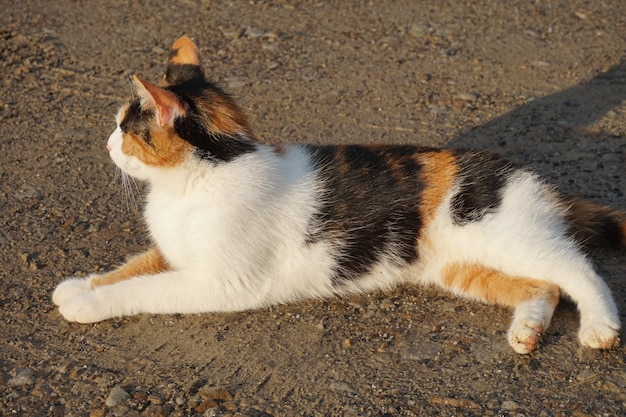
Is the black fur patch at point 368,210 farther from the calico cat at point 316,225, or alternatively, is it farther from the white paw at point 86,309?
the white paw at point 86,309

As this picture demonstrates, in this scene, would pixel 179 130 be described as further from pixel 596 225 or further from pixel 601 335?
pixel 596 225

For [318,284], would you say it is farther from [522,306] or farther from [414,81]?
[414,81]

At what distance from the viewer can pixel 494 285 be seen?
413 cm

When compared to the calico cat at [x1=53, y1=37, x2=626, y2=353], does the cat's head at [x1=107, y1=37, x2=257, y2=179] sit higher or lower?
higher

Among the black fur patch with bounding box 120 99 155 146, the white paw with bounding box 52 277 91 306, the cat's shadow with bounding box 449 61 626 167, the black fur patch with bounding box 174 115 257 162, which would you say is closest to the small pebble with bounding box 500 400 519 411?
the black fur patch with bounding box 174 115 257 162

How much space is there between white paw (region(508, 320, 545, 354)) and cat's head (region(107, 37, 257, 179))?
1.56 metres

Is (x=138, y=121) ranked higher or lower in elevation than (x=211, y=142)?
higher

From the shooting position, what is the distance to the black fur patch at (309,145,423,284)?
13.4ft

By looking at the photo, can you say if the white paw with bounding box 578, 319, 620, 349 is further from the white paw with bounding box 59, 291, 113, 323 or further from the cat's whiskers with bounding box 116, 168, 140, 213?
the cat's whiskers with bounding box 116, 168, 140, 213

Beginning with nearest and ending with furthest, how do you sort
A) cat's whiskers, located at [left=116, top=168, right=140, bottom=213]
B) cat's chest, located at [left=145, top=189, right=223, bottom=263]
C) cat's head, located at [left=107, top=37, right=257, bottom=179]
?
cat's head, located at [left=107, top=37, right=257, bottom=179] → cat's chest, located at [left=145, top=189, right=223, bottom=263] → cat's whiskers, located at [left=116, top=168, right=140, bottom=213]

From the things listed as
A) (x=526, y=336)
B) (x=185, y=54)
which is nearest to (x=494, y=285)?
(x=526, y=336)

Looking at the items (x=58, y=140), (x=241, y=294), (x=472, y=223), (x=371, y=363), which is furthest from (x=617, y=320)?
(x=58, y=140)

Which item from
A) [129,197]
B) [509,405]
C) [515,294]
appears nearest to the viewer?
[509,405]

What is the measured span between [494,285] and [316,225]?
0.95 metres
